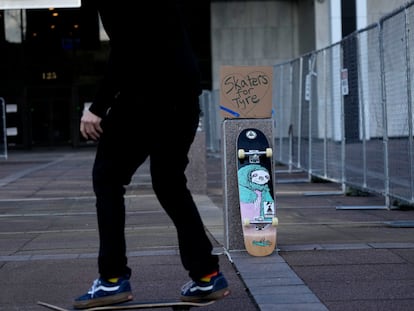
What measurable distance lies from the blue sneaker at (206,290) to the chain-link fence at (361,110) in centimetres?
574

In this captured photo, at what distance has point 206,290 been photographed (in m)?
4.38

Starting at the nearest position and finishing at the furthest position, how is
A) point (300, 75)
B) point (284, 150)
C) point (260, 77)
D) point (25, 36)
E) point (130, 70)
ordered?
point (130, 70)
point (260, 77)
point (300, 75)
point (284, 150)
point (25, 36)

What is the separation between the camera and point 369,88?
38.6 feet

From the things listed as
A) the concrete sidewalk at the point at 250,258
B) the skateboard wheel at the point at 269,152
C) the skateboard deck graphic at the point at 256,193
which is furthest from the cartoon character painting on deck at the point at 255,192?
the concrete sidewalk at the point at 250,258

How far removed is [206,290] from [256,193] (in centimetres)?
243

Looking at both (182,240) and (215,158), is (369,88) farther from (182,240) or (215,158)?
(215,158)

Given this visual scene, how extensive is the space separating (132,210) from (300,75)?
22.6 ft

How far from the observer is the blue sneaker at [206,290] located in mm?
4387

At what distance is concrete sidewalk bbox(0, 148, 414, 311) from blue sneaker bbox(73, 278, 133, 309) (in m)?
0.87

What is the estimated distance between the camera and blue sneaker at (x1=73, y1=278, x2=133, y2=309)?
4258mm

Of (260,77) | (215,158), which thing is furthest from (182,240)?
(215,158)

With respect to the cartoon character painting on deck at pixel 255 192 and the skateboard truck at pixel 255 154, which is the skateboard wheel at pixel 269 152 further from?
the cartoon character painting on deck at pixel 255 192

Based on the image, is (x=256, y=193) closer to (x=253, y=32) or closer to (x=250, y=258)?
(x=250, y=258)

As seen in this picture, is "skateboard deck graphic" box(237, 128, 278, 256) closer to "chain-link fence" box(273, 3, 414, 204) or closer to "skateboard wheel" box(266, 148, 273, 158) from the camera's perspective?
"skateboard wheel" box(266, 148, 273, 158)
